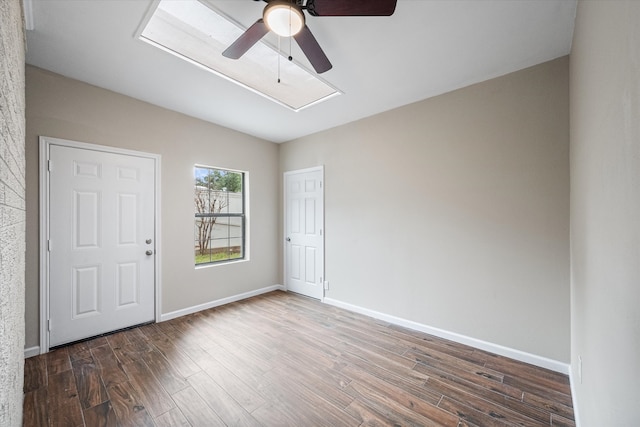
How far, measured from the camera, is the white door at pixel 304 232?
4000mm

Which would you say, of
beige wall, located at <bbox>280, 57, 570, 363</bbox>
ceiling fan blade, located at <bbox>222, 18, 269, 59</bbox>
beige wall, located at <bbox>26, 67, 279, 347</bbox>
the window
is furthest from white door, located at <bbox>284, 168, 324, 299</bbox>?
ceiling fan blade, located at <bbox>222, 18, 269, 59</bbox>

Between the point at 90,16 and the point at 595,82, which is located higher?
the point at 90,16

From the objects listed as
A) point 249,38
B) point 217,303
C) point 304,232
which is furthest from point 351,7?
point 217,303

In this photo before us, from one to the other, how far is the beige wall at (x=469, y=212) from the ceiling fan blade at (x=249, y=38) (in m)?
2.04

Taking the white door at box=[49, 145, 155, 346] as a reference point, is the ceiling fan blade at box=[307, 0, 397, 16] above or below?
above

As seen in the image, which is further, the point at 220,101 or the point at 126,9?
the point at 220,101

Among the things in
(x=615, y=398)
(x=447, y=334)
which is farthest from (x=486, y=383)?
(x=615, y=398)

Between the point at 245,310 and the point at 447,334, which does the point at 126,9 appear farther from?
the point at 447,334

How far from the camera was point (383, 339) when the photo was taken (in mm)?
2754

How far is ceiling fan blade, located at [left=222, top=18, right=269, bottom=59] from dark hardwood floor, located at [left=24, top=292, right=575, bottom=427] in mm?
2468

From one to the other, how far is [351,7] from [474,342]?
3.03 m

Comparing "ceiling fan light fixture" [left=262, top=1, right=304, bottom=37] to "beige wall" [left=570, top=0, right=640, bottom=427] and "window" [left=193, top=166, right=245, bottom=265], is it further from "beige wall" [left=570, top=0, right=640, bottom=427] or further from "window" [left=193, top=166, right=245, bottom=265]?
"window" [left=193, top=166, right=245, bottom=265]

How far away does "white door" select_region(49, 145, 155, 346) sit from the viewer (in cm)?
253

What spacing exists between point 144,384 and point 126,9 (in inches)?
107
